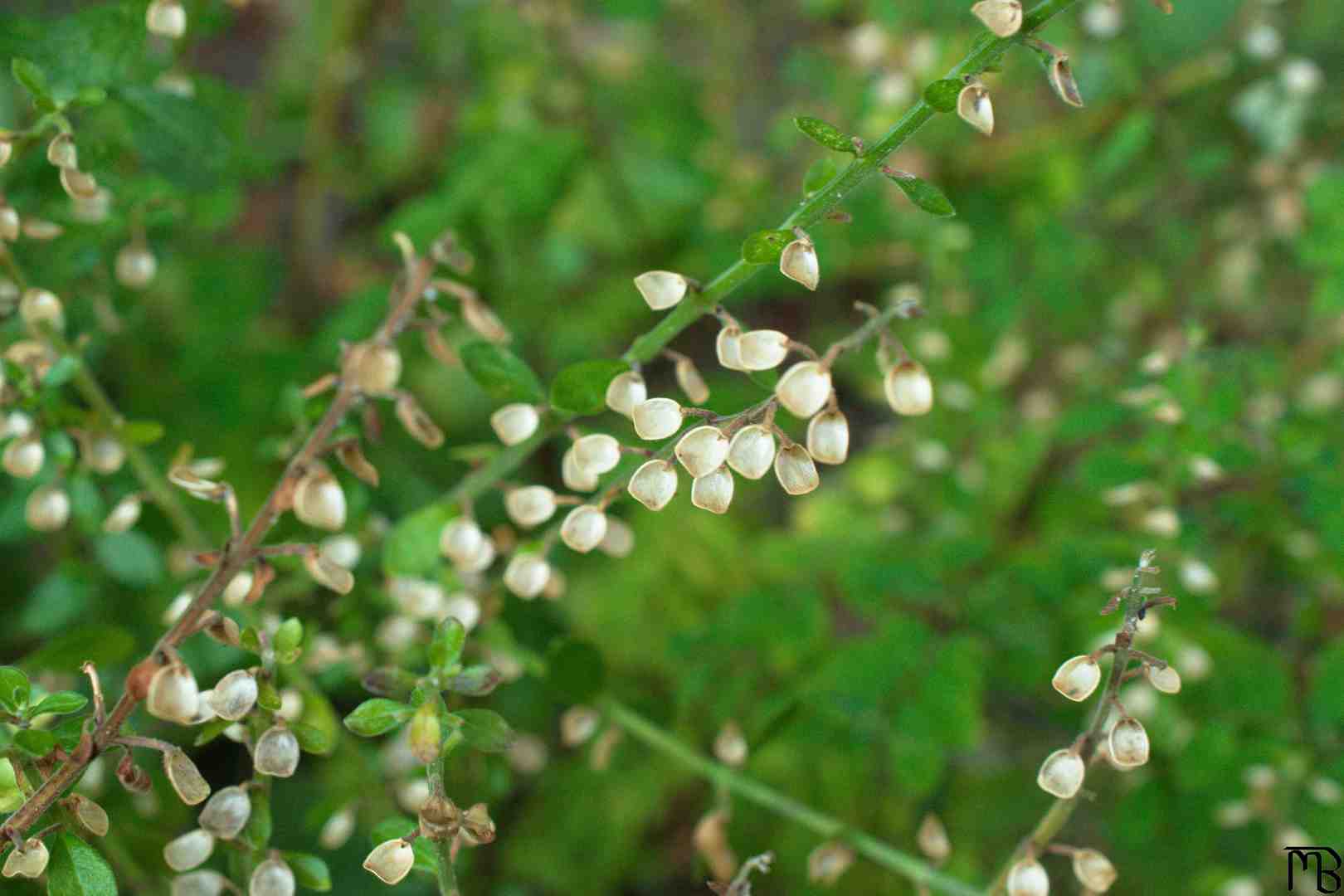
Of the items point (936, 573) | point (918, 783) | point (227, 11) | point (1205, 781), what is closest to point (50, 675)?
point (227, 11)

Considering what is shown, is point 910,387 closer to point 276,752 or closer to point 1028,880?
point 1028,880

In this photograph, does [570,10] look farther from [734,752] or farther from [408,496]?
[734,752]

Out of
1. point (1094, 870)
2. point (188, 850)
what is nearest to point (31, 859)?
point (188, 850)

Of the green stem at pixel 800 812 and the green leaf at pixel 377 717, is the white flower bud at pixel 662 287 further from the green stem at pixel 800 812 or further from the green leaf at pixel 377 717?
the green stem at pixel 800 812

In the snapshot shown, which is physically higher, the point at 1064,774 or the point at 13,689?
the point at 13,689

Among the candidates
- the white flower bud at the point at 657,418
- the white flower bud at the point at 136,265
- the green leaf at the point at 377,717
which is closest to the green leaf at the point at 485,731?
the green leaf at the point at 377,717

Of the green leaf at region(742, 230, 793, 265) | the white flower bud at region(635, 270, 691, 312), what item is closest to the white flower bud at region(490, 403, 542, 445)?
the white flower bud at region(635, 270, 691, 312)
